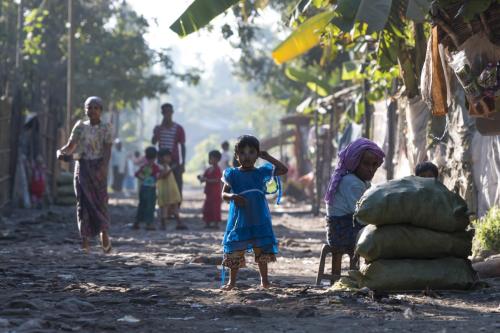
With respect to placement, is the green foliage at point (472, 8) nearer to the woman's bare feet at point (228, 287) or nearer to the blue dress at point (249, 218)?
the blue dress at point (249, 218)

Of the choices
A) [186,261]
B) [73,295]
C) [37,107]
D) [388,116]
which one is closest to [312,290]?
[73,295]

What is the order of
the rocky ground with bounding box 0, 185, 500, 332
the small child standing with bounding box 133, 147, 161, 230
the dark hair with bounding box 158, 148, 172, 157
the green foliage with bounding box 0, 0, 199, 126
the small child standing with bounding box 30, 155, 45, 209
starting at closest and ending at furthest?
1. the rocky ground with bounding box 0, 185, 500, 332
2. the small child standing with bounding box 133, 147, 161, 230
3. the dark hair with bounding box 158, 148, 172, 157
4. the small child standing with bounding box 30, 155, 45, 209
5. the green foliage with bounding box 0, 0, 199, 126

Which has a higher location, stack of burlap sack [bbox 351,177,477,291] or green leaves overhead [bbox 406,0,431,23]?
green leaves overhead [bbox 406,0,431,23]

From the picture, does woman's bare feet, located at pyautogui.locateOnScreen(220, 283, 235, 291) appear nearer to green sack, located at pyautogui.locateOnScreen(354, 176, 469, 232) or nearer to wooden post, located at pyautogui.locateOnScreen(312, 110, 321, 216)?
green sack, located at pyautogui.locateOnScreen(354, 176, 469, 232)

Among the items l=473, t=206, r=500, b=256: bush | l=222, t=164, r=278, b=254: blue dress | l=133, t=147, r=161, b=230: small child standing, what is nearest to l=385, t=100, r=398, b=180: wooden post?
l=133, t=147, r=161, b=230: small child standing

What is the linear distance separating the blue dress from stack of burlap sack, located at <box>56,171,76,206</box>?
15249 mm

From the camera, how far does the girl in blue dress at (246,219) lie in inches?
300

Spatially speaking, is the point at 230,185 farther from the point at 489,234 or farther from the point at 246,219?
the point at 489,234

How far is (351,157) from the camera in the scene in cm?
802

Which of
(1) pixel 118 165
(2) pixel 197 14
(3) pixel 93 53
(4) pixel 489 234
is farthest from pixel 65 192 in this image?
(1) pixel 118 165

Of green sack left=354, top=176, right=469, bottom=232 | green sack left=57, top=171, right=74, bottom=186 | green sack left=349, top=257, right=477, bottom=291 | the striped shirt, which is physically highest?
the striped shirt

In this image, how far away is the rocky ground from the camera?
5.66 metres

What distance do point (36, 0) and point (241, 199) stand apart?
2437cm

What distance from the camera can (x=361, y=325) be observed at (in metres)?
5.70
